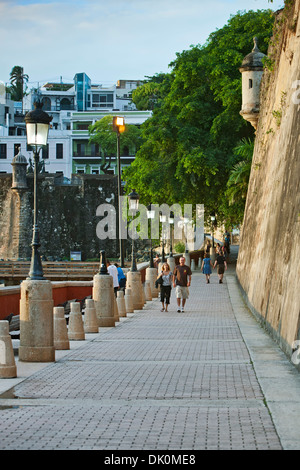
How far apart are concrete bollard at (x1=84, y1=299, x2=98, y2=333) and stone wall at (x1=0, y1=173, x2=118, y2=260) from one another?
6141 centimetres

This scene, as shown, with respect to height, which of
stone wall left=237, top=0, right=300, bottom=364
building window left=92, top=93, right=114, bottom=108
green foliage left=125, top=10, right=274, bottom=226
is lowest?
stone wall left=237, top=0, right=300, bottom=364

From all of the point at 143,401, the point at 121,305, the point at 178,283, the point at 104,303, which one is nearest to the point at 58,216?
the point at 178,283

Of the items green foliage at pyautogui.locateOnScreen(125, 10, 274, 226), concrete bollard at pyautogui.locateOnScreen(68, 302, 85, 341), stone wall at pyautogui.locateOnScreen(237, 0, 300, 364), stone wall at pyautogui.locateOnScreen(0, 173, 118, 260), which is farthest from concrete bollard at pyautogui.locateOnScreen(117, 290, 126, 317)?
stone wall at pyautogui.locateOnScreen(0, 173, 118, 260)

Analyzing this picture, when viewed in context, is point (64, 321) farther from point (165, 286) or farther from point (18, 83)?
point (18, 83)

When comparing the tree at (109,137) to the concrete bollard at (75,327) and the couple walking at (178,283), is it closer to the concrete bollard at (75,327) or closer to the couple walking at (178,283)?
the couple walking at (178,283)

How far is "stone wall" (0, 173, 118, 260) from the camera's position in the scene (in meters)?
79.6

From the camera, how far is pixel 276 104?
23.1 meters

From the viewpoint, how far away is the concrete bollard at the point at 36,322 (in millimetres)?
12633

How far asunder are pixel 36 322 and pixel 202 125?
123 ft

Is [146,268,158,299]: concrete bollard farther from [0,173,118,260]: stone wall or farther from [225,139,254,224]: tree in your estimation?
[0,173,118,260]: stone wall

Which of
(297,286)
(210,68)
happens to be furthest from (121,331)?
(210,68)

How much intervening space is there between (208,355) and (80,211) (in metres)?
68.1

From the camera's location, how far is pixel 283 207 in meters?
16.4

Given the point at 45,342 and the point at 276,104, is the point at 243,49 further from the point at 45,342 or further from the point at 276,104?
the point at 45,342
